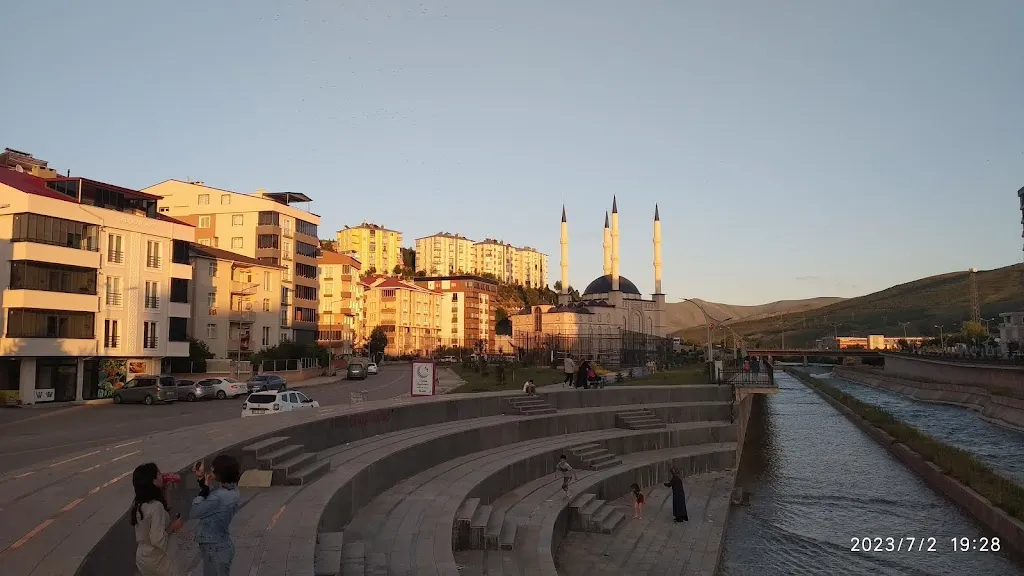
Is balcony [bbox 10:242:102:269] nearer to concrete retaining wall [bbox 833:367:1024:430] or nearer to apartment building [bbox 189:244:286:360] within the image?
apartment building [bbox 189:244:286:360]

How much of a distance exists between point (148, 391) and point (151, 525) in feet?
120

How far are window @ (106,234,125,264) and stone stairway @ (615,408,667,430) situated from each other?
3061 centimetres

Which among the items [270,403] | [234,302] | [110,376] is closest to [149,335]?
[110,376]

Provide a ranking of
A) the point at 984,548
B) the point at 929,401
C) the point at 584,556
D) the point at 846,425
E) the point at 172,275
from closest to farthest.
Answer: the point at 584,556
the point at 984,548
the point at 172,275
the point at 846,425
the point at 929,401

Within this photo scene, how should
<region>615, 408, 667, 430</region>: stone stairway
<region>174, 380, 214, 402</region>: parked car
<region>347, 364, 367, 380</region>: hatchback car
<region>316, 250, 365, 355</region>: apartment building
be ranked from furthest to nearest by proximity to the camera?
1. <region>316, 250, 365, 355</region>: apartment building
2. <region>347, 364, 367, 380</region>: hatchback car
3. <region>174, 380, 214, 402</region>: parked car
4. <region>615, 408, 667, 430</region>: stone stairway

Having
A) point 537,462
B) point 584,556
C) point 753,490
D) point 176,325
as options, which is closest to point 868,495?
point 753,490

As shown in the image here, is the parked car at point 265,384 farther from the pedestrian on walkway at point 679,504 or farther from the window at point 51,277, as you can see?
the pedestrian on walkway at point 679,504

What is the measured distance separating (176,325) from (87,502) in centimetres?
4142

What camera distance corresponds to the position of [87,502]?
9.29 m

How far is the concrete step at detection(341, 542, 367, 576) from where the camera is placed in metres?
10.4

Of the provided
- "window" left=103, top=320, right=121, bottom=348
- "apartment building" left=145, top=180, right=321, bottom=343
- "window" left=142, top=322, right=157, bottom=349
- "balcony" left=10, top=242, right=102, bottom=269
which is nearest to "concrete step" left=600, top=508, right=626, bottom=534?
"balcony" left=10, top=242, right=102, bottom=269

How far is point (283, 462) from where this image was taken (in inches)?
552

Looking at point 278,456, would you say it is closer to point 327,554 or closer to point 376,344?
point 327,554

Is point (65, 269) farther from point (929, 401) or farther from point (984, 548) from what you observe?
point (929, 401)
